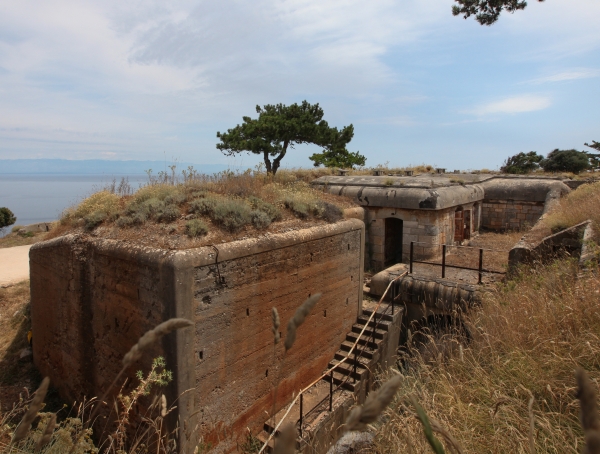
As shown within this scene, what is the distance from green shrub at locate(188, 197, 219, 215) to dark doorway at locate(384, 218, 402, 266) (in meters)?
7.48

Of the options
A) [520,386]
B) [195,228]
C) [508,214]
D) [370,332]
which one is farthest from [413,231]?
[520,386]

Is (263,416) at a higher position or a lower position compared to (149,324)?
lower

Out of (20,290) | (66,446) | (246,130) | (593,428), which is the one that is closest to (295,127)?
(246,130)

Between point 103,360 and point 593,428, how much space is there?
6.92 m

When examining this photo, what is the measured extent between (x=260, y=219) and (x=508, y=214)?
491 inches

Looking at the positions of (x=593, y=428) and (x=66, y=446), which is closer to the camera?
(x=593, y=428)

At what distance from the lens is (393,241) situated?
1351cm

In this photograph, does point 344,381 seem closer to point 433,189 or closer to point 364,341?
point 364,341

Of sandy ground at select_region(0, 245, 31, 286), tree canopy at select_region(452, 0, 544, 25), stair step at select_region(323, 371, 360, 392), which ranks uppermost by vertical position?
tree canopy at select_region(452, 0, 544, 25)

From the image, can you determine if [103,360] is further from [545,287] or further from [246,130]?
[246,130]

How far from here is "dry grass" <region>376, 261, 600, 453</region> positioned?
2.55 metres

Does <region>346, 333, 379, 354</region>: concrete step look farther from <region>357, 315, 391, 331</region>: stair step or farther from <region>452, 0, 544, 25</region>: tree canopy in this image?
<region>452, 0, 544, 25</region>: tree canopy

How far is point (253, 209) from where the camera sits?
731 centimetres

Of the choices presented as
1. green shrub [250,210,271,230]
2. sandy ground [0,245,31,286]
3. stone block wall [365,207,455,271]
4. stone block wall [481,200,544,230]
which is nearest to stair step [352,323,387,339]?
stone block wall [365,207,455,271]
